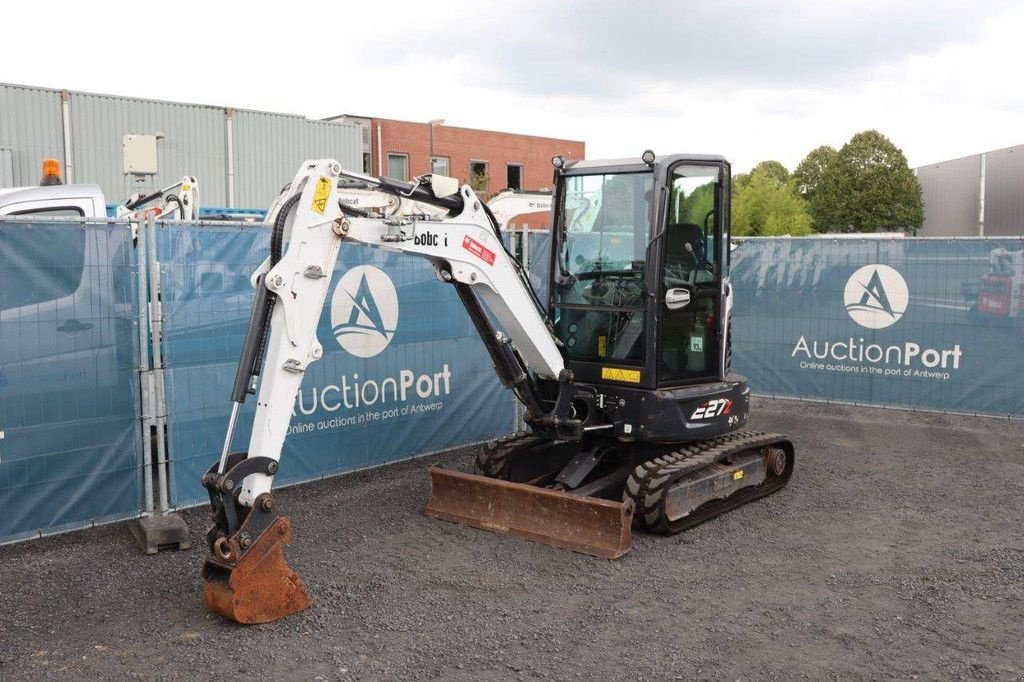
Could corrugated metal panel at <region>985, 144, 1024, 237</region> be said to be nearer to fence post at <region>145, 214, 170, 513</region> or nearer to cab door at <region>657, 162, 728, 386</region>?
cab door at <region>657, 162, 728, 386</region>

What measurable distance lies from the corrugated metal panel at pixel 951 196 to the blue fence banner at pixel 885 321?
119 feet

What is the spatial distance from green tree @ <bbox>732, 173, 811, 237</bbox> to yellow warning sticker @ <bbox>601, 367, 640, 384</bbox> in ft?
142

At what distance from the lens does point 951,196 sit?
47.7 metres

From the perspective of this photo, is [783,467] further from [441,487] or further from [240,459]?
[240,459]

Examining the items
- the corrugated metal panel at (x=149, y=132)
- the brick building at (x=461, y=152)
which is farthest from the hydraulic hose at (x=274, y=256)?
the brick building at (x=461, y=152)

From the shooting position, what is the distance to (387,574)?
6.02 metres

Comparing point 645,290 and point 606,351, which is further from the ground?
point 645,290

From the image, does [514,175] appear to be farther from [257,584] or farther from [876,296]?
[257,584]

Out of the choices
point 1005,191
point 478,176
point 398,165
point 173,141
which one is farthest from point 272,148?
point 1005,191

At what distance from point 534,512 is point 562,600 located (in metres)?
1.12

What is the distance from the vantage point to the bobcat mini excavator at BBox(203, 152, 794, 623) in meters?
6.43

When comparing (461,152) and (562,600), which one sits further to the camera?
(461,152)

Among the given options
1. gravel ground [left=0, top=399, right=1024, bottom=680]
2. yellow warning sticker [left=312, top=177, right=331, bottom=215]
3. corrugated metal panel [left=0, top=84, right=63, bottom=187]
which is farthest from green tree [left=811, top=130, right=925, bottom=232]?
yellow warning sticker [left=312, top=177, right=331, bottom=215]

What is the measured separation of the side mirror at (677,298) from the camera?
22.8 feet
